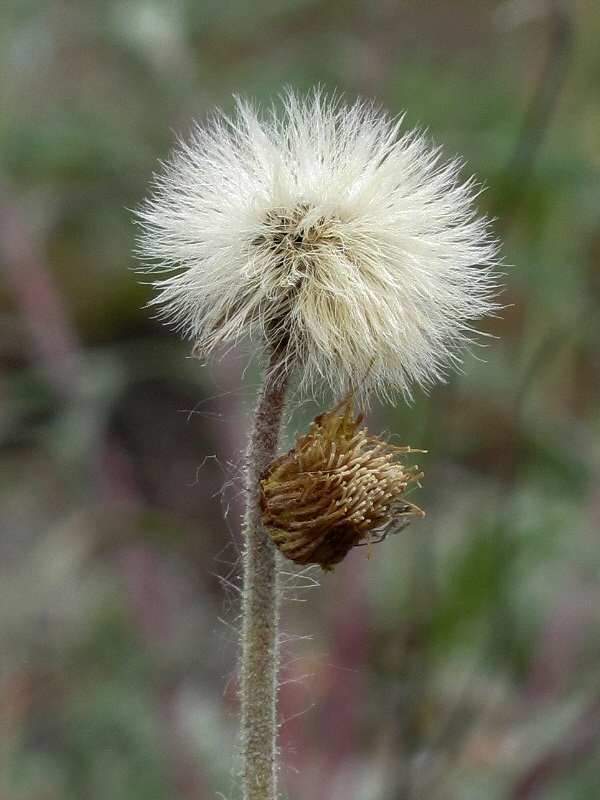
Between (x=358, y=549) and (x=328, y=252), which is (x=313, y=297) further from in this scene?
(x=358, y=549)

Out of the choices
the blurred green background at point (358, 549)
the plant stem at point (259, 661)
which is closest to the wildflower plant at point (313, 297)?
the plant stem at point (259, 661)

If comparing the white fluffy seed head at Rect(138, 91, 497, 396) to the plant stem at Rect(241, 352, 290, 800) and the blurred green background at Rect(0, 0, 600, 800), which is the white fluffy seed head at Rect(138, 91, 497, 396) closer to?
the plant stem at Rect(241, 352, 290, 800)

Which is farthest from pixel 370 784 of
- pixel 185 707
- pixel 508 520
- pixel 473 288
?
pixel 473 288

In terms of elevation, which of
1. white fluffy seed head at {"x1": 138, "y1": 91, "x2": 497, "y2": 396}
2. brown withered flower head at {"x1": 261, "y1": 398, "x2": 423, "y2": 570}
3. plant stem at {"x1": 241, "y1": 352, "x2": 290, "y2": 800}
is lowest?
plant stem at {"x1": 241, "y1": 352, "x2": 290, "y2": 800}

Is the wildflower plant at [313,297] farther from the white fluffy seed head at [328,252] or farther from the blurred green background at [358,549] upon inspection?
the blurred green background at [358,549]

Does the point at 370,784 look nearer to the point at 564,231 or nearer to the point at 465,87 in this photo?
the point at 564,231

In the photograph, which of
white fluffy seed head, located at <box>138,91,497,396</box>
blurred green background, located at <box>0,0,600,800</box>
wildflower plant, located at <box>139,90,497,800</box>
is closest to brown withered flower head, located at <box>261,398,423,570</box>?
wildflower plant, located at <box>139,90,497,800</box>
